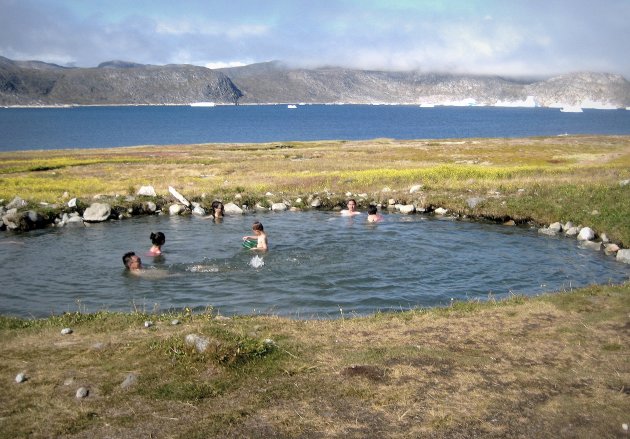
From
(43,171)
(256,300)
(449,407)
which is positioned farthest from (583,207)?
(43,171)

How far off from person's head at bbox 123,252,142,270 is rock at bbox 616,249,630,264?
2009 centimetres

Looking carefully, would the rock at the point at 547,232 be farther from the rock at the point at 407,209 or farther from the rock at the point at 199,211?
the rock at the point at 199,211

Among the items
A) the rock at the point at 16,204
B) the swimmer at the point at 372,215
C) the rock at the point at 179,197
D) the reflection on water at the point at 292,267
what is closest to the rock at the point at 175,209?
the rock at the point at 179,197

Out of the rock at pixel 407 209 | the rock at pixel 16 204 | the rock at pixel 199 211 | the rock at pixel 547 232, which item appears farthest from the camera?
the rock at pixel 407 209

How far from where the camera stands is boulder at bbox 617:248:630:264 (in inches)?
Answer: 960

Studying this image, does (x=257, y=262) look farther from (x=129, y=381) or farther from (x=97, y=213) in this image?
(x=129, y=381)

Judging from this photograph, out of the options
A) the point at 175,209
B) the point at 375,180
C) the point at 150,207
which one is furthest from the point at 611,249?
the point at 150,207

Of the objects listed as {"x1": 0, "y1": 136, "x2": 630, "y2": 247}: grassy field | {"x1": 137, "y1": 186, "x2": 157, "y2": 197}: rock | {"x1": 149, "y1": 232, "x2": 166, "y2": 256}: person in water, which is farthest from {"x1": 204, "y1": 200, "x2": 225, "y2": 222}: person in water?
{"x1": 149, "y1": 232, "x2": 166, "y2": 256}: person in water

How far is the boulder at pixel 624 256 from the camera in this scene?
80.0 feet

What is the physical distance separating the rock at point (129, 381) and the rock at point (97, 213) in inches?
942

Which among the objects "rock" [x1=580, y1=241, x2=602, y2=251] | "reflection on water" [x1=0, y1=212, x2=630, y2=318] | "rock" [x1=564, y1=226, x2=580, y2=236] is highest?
"rock" [x1=564, y1=226, x2=580, y2=236]

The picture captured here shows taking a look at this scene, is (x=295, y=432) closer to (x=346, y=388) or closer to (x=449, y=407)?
(x=346, y=388)

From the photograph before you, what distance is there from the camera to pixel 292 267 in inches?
951

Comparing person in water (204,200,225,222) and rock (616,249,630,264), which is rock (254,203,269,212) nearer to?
person in water (204,200,225,222)
